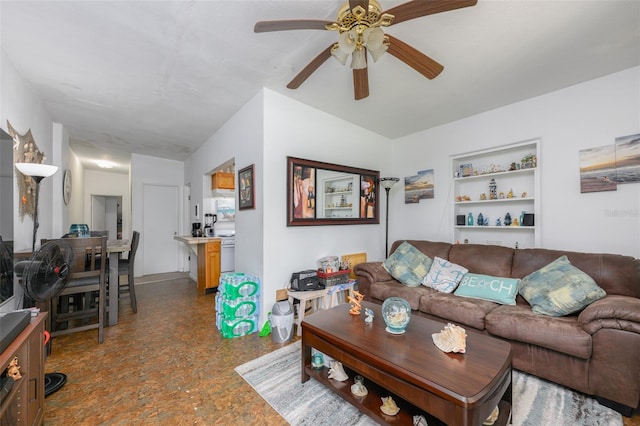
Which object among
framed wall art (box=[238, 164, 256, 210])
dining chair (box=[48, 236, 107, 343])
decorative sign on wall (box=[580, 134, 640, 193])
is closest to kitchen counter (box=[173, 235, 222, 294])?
framed wall art (box=[238, 164, 256, 210])

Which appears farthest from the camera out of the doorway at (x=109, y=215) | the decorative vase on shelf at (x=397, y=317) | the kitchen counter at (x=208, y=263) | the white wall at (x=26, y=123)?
the doorway at (x=109, y=215)

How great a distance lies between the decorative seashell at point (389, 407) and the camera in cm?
146

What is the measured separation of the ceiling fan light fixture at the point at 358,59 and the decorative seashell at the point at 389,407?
6.74 ft

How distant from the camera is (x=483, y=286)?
8.41ft

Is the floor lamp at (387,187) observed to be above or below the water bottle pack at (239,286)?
above

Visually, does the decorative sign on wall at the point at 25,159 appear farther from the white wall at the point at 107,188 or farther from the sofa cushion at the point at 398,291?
the white wall at the point at 107,188

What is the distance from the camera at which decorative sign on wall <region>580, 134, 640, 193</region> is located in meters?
2.35

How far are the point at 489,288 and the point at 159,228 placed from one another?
6071mm

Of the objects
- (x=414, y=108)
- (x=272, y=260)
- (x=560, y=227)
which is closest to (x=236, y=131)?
(x=272, y=260)

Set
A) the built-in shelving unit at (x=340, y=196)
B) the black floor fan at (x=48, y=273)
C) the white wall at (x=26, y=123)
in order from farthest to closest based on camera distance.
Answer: the built-in shelving unit at (x=340, y=196) → the white wall at (x=26, y=123) → the black floor fan at (x=48, y=273)

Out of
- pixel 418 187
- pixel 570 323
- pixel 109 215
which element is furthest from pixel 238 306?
pixel 109 215

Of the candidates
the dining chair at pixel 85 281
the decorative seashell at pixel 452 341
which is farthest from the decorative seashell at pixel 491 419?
the dining chair at pixel 85 281

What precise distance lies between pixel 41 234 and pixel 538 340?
5229mm

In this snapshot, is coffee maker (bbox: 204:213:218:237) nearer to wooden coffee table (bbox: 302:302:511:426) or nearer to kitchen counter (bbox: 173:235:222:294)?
kitchen counter (bbox: 173:235:222:294)
